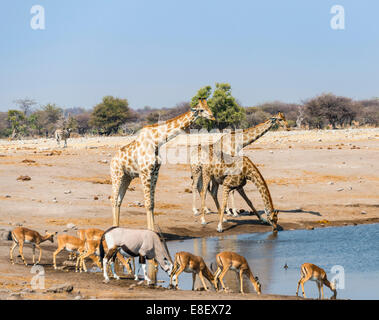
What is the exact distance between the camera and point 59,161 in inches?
1432

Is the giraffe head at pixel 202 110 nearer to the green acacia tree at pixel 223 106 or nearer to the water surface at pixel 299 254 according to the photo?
the water surface at pixel 299 254

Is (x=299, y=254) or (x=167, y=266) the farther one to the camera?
(x=299, y=254)

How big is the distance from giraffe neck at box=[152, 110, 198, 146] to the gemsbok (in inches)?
198

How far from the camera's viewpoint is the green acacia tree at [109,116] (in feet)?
273

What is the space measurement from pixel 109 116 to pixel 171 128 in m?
64.9

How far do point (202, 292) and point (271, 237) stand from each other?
8918 millimetres

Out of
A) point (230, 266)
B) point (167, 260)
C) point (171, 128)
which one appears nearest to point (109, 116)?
point (171, 128)

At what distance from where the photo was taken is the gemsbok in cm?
1419

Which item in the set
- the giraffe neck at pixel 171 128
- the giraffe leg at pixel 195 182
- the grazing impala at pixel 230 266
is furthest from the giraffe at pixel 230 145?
the grazing impala at pixel 230 266

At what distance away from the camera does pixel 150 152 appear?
19109mm

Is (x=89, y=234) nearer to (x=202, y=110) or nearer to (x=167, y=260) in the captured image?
(x=167, y=260)

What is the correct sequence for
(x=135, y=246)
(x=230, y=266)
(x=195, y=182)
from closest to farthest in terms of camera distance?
(x=230, y=266) < (x=135, y=246) < (x=195, y=182)

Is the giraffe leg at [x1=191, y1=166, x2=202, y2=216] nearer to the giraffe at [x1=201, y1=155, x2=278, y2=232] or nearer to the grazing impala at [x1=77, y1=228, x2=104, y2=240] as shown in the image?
the giraffe at [x1=201, y1=155, x2=278, y2=232]
